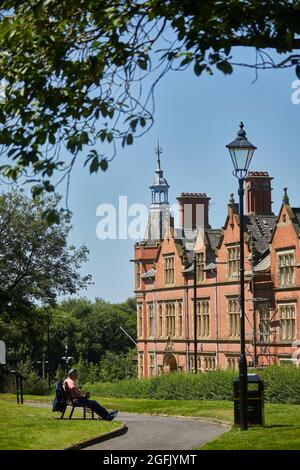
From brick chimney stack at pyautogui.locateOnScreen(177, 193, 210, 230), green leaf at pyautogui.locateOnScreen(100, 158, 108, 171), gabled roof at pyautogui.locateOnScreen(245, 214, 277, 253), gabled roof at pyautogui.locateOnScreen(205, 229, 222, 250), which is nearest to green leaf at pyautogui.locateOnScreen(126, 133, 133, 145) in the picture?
green leaf at pyautogui.locateOnScreen(100, 158, 108, 171)

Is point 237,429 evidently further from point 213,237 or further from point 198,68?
point 213,237

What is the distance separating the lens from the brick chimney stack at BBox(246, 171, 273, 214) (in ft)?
220

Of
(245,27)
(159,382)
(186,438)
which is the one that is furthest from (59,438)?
(159,382)

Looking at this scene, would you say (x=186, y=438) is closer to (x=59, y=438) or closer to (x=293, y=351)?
(x=59, y=438)

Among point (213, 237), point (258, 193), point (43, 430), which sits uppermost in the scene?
point (258, 193)

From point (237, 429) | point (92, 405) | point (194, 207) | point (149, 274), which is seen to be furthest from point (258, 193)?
point (237, 429)

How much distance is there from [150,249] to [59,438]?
6215 centimetres

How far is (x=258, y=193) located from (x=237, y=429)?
151 feet

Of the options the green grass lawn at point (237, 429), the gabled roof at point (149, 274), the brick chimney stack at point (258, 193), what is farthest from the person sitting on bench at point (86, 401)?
the gabled roof at point (149, 274)

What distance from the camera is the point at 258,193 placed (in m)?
67.8

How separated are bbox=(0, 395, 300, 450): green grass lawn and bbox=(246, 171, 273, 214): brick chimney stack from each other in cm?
3186

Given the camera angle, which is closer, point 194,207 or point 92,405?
point 92,405

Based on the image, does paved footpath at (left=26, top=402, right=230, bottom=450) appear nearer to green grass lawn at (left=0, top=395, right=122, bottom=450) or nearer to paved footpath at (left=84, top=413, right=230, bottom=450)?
paved footpath at (left=84, top=413, right=230, bottom=450)

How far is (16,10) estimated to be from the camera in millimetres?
14133
